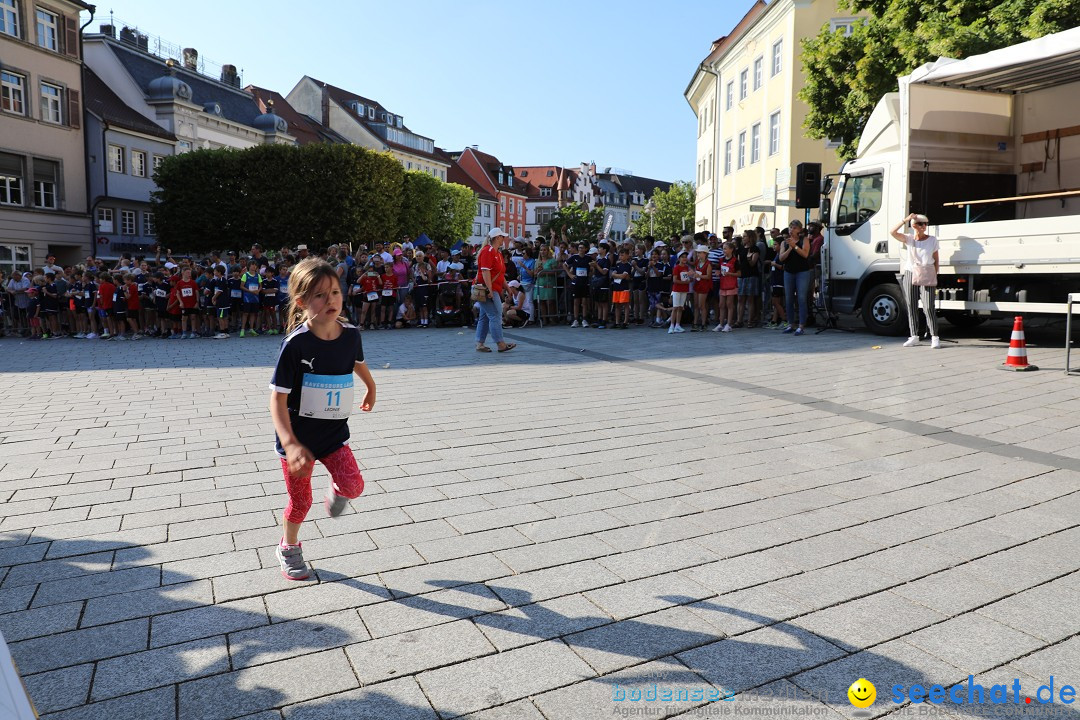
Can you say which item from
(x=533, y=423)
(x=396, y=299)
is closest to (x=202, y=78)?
(x=396, y=299)

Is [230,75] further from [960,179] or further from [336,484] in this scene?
[336,484]

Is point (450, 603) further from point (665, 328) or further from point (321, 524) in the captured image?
point (665, 328)

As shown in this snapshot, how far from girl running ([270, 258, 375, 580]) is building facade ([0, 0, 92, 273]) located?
39.3 m

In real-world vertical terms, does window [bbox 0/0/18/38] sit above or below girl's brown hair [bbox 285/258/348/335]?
above

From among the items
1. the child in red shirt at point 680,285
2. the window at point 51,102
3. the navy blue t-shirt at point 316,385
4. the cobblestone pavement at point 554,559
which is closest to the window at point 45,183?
the window at point 51,102

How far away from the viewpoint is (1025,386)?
30.4ft

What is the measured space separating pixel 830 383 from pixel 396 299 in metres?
12.7

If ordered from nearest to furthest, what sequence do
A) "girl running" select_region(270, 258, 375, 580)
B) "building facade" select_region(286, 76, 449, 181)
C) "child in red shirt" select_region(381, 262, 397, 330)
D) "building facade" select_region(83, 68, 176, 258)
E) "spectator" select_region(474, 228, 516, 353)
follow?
"girl running" select_region(270, 258, 375, 580), "spectator" select_region(474, 228, 516, 353), "child in red shirt" select_region(381, 262, 397, 330), "building facade" select_region(83, 68, 176, 258), "building facade" select_region(286, 76, 449, 181)

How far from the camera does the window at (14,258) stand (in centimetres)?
3712

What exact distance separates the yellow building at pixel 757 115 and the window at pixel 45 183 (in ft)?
105

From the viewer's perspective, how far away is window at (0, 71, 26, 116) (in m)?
36.5

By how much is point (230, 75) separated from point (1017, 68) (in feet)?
193

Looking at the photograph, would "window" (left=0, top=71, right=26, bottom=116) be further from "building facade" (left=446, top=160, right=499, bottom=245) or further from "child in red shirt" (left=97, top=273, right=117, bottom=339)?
"building facade" (left=446, top=160, right=499, bottom=245)

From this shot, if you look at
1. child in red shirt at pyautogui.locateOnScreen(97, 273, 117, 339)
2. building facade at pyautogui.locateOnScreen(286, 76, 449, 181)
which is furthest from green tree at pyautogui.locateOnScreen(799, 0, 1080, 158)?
building facade at pyautogui.locateOnScreen(286, 76, 449, 181)
